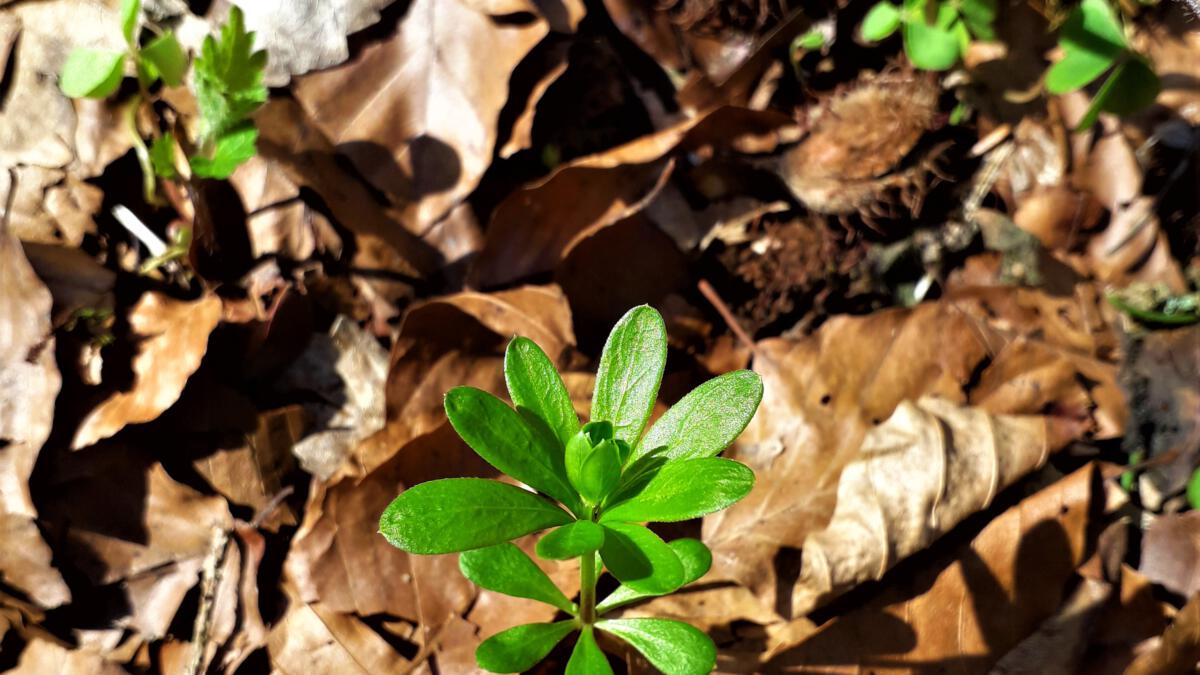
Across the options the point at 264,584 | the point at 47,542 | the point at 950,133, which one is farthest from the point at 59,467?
the point at 950,133

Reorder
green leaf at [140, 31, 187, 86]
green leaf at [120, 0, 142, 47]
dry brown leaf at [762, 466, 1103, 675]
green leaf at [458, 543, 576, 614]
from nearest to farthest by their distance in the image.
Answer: green leaf at [458, 543, 576, 614]
dry brown leaf at [762, 466, 1103, 675]
green leaf at [120, 0, 142, 47]
green leaf at [140, 31, 187, 86]

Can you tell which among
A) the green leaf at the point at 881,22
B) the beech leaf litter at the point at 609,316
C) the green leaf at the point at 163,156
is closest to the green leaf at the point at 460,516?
the beech leaf litter at the point at 609,316

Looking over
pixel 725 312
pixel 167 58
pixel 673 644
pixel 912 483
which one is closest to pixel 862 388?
pixel 912 483

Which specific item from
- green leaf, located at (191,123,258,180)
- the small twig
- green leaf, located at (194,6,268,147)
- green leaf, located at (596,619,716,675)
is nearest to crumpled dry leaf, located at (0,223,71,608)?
green leaf, located at (191,123,258,180)

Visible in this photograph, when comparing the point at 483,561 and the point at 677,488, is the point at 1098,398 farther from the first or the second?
the point at 483,561

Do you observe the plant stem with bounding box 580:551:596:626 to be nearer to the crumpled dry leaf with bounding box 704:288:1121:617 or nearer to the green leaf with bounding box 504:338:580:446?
the green leaf with bounding box 504:338:580:446

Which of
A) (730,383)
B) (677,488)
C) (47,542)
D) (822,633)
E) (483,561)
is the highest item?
(730,383)

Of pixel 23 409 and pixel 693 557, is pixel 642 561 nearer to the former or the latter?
pixel 693 557
